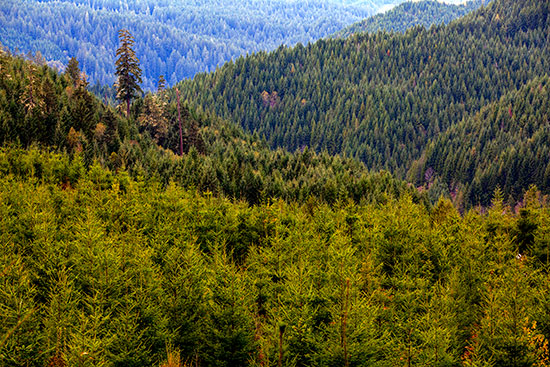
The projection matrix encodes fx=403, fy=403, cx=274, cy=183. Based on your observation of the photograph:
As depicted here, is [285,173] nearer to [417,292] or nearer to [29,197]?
[29,197]

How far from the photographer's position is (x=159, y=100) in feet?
257

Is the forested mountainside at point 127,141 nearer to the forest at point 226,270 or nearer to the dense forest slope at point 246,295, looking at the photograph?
the forest at point 226,270

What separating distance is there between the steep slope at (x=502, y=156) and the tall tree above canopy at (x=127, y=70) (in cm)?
12857

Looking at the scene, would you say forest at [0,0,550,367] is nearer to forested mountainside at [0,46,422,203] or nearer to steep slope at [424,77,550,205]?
forested mountainside at [0,46,422,203]

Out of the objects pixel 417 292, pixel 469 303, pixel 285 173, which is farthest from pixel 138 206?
pixel 285 173

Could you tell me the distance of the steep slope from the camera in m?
154

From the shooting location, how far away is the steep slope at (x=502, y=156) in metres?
154

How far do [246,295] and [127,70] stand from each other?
57510 mm

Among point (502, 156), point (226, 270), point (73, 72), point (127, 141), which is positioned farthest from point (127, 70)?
point (502, 156)

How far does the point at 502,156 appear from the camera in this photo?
540 ft

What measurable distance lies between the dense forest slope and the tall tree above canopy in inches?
1475

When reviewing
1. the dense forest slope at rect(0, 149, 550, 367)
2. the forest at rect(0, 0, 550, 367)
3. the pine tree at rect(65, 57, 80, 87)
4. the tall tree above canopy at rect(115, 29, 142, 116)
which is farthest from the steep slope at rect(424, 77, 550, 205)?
the dense forest slope at rect(0, 149, 550, 367)

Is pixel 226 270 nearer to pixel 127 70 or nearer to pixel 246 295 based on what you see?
pixel 246 295

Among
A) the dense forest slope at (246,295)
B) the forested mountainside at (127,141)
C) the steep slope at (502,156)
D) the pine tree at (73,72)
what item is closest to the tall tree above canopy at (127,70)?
the forested mountainside at (127,141)
